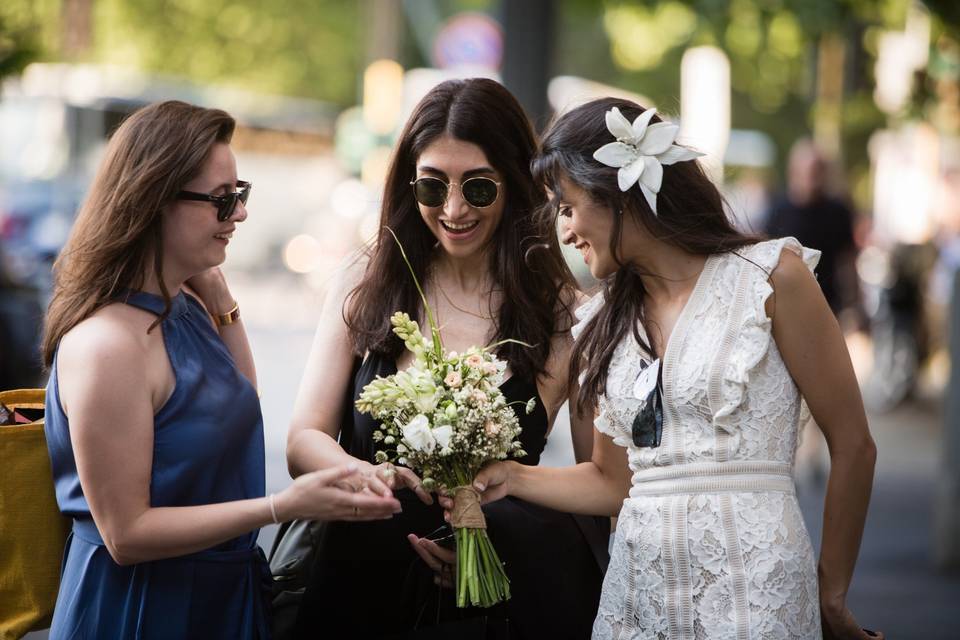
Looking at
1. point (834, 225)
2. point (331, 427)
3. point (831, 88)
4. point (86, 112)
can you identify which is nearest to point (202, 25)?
point (86, 112)

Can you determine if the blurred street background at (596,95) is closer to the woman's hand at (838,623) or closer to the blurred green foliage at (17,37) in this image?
the blurred green foliage at (17,37)

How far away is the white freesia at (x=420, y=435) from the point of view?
2994mm

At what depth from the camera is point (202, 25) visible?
3675 centimetres

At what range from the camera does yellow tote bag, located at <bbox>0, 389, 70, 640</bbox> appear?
3.05 m

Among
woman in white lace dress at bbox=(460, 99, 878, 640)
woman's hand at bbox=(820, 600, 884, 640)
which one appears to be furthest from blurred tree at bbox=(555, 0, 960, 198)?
woman's hand at bbox=(820, 600, 884, 640)

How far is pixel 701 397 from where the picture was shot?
9.68ft

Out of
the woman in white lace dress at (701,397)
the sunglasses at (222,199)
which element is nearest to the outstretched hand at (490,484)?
the woman in white lace dress at (701,397)

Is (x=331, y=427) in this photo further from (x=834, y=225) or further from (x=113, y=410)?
(x=834, y=225)

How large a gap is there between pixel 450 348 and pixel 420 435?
70 cm

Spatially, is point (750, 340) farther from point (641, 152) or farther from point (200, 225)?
point (200, 225)

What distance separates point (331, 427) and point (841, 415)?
4.52 ft

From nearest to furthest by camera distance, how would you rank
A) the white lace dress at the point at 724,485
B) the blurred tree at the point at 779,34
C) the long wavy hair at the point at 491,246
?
the white lace dress at the point at 724,485 → the long wavy hair at the point at 491,246 → the blurred tree at the point at 779,34

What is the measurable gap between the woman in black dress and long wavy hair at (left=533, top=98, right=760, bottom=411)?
382 mm

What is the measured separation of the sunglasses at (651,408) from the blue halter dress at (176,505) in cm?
95
